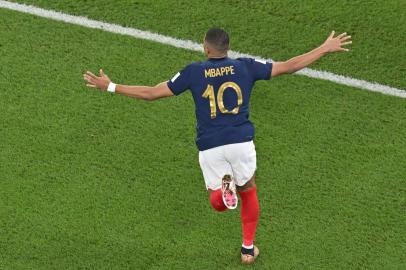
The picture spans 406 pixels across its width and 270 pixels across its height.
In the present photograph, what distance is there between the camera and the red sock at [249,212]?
7.34 meters

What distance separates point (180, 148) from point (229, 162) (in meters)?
1.32

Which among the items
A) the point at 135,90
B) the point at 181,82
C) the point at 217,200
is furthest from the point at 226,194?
the point at 135,90

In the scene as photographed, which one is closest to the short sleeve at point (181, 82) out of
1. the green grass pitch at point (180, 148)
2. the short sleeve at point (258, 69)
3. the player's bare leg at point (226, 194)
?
the short sleeve at point (258, 69)

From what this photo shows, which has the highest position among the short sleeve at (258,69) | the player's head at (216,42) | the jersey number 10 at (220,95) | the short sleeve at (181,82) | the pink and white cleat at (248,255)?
the player's head at (216,42)

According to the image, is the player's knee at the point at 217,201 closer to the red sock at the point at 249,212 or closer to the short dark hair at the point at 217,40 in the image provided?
the red sock at the point at 249,212

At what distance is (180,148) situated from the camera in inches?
332

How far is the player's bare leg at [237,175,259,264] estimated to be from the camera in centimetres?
732

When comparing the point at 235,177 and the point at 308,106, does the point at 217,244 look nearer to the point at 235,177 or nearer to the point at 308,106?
the point at 235,177

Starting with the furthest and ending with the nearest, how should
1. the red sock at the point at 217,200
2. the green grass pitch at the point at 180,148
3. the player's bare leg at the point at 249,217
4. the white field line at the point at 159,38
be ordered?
the white field line at the point at 159,38, the green grass pitch at the point at 180,148, the player's bare leg at the point at 249,217, the red sock at the point at 217,200

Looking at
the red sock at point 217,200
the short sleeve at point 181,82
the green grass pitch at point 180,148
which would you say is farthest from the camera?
the green grass pitch at point 180,148

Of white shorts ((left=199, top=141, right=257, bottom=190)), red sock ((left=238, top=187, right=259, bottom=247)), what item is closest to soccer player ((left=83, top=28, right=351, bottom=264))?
white shorts ((left=199, top=141, right=257, bottom=190))

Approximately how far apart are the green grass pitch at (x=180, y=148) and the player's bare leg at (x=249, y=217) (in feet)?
0.39

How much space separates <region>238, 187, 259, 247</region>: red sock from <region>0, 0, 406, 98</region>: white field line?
2117 millimetres

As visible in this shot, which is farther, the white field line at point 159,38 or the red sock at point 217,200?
the white field line at point 159,38
